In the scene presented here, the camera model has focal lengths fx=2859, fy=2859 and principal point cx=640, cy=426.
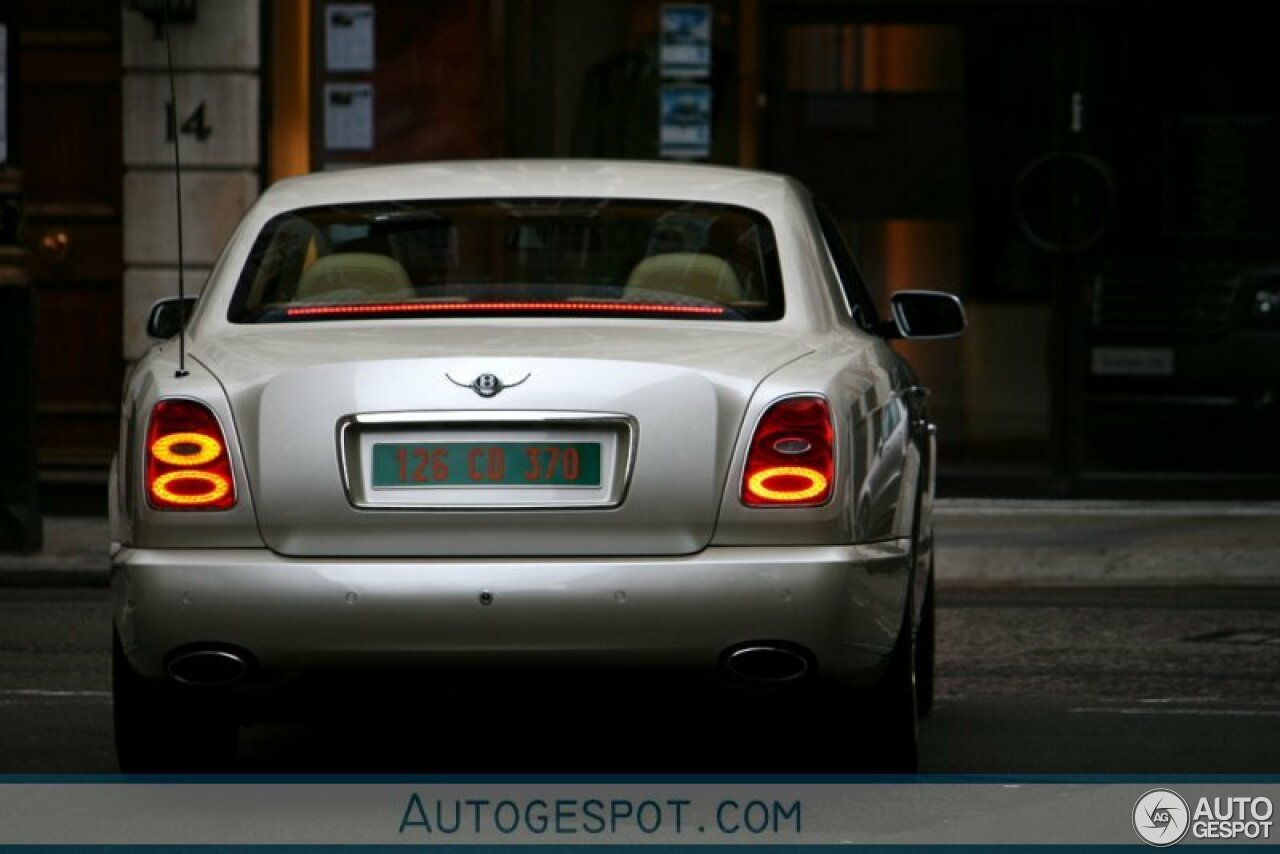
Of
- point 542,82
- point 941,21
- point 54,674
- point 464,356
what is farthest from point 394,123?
point 464,356

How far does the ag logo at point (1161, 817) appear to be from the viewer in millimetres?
5719

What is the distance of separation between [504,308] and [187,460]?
0.81 m

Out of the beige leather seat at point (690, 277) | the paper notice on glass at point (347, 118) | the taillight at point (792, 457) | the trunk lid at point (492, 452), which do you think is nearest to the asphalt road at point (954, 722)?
the trunk lid at point (492, 452)

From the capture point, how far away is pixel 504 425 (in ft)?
18.8

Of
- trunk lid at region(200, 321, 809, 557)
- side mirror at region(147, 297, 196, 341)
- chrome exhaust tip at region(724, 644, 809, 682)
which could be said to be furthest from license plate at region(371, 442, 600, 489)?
side mirror at region(147, 297, 196, 341)

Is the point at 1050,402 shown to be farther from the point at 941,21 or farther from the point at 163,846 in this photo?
the point at 163,846

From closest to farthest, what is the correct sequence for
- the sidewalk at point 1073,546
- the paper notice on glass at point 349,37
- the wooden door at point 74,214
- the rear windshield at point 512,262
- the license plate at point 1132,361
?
the rear windshield at point 512,262 → the sidewalk at point 1073,546 → the license plate at point 1132,361 → the paper notice on glass at point 349,37 → the wooden door at point 74,214

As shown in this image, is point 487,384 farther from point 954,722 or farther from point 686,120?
point 686,120

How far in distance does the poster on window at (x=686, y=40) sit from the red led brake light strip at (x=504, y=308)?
27.8 ft

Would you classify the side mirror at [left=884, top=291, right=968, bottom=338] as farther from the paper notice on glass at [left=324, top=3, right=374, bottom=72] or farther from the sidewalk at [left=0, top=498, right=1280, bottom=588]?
the paper notice on glass at [left=324, top=3, right=374, bottom=72]

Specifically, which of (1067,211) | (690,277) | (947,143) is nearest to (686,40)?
(947,143)

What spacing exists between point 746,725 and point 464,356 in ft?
6.91

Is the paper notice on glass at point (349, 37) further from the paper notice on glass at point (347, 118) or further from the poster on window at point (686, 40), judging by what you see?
the poster on window at point (686, 40)

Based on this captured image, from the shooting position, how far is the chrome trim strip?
225 inches
